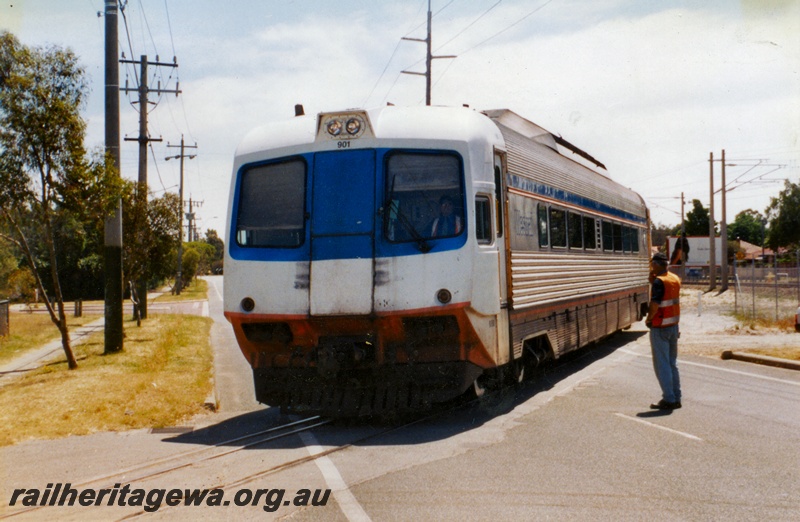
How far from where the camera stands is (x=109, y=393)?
11023mm

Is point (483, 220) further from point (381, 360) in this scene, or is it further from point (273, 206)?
point (273, 206)

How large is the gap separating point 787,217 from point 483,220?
7926 centimetres

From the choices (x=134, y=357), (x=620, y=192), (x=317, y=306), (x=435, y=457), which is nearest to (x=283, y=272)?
(x=317, y=306)

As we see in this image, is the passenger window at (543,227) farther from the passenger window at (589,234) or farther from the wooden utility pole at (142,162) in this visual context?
the wooden utility pole at (142,162)

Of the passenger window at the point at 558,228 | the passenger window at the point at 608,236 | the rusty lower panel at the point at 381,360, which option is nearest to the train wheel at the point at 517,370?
the rusty lower panel at the point at 381,360

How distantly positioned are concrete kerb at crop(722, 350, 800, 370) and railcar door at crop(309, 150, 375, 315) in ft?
27.2

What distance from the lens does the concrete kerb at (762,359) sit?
12998 mm

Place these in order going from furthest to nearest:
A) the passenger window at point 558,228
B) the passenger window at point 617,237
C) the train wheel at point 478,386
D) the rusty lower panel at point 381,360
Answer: the passenger window at point 617,237, the passenger window at point 558,228, the train wheel at point 478,386, the rusty lower panel at point 381,360

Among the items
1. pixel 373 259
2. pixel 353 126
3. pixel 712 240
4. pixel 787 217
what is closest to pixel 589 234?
pixel 353 126

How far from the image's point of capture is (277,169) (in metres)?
8.85

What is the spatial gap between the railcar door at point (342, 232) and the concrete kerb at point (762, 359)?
828 cm

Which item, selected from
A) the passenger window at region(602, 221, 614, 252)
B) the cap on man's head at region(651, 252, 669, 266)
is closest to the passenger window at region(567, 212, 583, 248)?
the passenger window at region(602, 221, 614, 252)

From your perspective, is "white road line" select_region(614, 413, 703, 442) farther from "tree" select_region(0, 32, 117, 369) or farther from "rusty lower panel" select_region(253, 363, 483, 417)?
"tree" select_region(0, 32, 117, 369)

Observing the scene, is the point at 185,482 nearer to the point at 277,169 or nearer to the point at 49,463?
the point at 49,463
